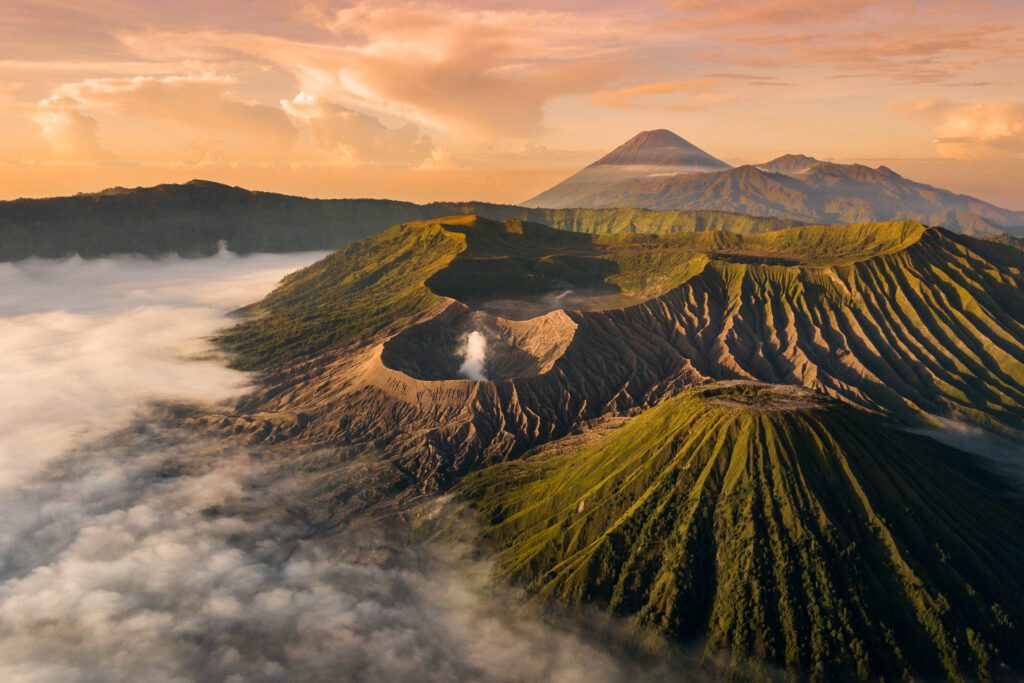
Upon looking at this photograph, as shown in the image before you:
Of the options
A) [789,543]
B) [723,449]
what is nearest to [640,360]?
[723,449]

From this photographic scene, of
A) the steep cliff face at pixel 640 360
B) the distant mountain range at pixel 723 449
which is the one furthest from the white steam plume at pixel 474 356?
the steep cliff face at pixel 640 360

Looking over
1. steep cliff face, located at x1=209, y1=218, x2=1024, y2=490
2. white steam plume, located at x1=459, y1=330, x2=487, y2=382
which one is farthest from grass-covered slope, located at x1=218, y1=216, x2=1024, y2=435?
white steam plume, located at x1=459, y1=330, x2=487, y2=382

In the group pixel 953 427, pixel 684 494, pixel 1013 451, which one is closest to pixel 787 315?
pixel 953 427

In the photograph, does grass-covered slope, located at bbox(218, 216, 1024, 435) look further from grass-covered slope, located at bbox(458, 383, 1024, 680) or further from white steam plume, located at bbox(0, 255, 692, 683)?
white steam plume, located at bbox(0, 255, 692, 683)

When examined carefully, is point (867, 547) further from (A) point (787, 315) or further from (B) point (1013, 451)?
(A) point (787, 315)

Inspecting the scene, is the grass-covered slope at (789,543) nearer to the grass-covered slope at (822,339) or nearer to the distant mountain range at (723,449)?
the distant mountain range at (723,449)

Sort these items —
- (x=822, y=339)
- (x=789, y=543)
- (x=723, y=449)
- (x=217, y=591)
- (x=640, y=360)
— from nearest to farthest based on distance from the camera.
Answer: (x=789, y=543)
(x=217, y=591)
(x=723, y=449)
(x=640, y=360)
(x=822, y=339)

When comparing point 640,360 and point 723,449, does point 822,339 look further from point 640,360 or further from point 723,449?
point 723,449
